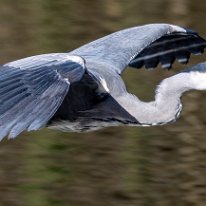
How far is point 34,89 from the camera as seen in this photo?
7.80m

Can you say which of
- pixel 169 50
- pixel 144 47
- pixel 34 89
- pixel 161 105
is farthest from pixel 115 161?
pixel 34 89

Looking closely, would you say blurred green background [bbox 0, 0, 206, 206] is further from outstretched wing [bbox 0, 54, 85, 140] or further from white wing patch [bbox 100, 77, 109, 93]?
outstretched wing [bbox 0, 54, 85, 140]

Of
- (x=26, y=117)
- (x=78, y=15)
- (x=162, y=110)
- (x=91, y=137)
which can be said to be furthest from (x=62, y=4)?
(x=26, y=117)

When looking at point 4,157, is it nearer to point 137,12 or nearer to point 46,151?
point 46,151

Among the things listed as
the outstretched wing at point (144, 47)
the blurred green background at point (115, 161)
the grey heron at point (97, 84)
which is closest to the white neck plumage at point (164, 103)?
the grey heron at point (97, 84)

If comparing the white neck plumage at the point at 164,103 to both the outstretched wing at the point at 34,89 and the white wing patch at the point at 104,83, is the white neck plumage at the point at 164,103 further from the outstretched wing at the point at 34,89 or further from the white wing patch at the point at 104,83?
the outstretched wing at the point at 34,89

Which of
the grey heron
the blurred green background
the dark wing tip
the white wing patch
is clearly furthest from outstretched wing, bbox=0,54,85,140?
the blurred green background

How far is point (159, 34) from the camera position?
9000mm

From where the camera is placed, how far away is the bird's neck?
331 inches

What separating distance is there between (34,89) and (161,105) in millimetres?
885

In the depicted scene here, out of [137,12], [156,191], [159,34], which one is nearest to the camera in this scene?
[159,34]

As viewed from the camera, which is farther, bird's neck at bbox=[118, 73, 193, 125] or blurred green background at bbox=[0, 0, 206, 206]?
blurred green background at bbox=[0, 0, 206, 206]

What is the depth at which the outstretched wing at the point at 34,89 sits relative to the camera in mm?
7555

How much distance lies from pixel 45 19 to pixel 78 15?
0.23 m
